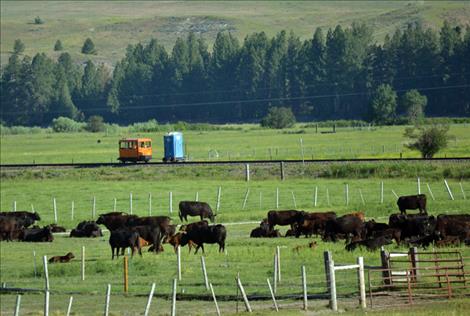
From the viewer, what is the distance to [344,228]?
44469 millimetres

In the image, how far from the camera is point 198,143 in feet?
423

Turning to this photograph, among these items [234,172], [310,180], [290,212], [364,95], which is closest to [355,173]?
[310,180]

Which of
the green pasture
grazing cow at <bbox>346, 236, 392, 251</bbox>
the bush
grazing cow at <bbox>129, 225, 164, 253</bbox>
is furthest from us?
the bush

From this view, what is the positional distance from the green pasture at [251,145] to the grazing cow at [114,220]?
16.6 m

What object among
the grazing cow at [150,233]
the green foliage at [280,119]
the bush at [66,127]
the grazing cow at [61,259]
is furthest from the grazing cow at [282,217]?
the bush at [66,127]

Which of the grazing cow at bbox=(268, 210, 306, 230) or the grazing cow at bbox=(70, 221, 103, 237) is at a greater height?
the grazing cow at bbox=(268, 210, 306, 230)

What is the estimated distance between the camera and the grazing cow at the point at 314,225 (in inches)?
1860

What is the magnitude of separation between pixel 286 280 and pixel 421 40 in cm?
6049

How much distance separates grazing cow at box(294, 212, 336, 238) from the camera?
47250mm

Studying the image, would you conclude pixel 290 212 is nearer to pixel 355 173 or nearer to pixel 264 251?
pixel 264 251

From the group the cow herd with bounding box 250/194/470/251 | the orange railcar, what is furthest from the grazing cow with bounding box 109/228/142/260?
the orange railcar

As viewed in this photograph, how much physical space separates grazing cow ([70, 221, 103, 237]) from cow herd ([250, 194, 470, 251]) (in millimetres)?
6906

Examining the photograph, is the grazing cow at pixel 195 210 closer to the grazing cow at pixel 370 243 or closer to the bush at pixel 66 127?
the grazing cow at pixel 370 243

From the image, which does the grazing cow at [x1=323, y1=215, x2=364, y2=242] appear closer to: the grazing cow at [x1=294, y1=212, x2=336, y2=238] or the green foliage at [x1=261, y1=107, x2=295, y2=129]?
the grazing cow at [x1=294, y1=212, x2=336, y2=238]
